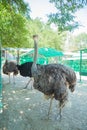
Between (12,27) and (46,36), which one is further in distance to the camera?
(46,36)

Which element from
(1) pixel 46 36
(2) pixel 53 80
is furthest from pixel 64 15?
(1) pixel 46 36

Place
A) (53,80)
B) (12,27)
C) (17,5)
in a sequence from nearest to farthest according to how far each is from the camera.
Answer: (53,80) → (17,5) → (12,27)

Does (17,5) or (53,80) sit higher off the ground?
(17,5)

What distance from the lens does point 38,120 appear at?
17.9 feet

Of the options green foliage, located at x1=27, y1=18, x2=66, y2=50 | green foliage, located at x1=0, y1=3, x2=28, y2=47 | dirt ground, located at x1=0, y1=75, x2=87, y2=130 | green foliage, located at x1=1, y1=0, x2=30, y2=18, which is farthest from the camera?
green foliage, located at x1=27, y1=18, x2=66, y2=50

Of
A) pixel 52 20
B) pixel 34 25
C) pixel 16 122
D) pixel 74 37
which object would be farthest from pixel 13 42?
pixel 74 37

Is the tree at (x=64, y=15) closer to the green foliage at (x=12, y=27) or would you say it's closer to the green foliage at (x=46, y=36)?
the green foliage at (x=12, y=27)

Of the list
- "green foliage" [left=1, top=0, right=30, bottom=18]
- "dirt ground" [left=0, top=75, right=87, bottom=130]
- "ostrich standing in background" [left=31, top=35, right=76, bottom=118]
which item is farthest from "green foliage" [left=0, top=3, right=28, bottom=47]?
"ostrich standing in background" [left=31, top=35, right=76, bottom=118]

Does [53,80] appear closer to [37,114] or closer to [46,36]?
[37,114]

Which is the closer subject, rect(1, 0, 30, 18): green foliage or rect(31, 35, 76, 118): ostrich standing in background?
rect(31, 35, 76, 118): ostrich standing in background

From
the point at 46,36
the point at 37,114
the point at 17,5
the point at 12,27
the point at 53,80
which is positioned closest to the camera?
the point at 53,80

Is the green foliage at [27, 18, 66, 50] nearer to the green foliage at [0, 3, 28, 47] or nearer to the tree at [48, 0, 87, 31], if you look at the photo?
the green foliage at [0, 3, 28, 47]

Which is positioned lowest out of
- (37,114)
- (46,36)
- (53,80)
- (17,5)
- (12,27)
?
(37,114)

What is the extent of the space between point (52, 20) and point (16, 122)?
7.44 ft
